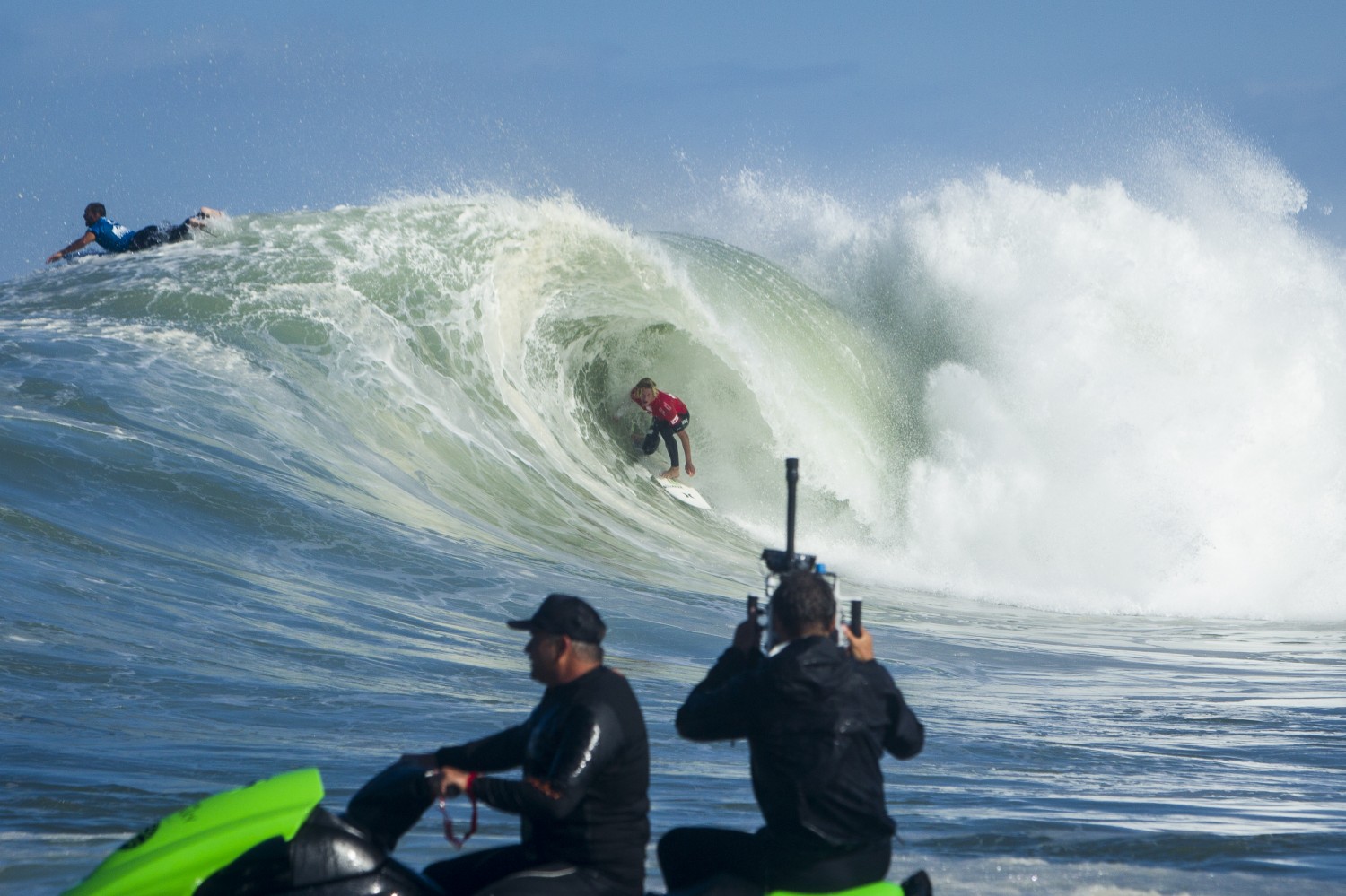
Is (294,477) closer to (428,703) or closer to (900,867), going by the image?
(428,703)

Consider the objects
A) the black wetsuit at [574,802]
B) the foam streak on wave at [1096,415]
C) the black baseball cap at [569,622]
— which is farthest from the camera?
the foam streak on wave at [1096,415]

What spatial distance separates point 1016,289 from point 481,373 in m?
10.2

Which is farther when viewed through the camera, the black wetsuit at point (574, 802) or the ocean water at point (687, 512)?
the ocean water at point (687, 512)

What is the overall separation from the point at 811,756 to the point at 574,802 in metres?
0.55

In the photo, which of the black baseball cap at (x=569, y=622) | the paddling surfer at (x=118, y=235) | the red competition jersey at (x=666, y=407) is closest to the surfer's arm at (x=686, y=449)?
the red competition jersey at (x=666, y=407)

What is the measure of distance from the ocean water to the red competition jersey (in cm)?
63

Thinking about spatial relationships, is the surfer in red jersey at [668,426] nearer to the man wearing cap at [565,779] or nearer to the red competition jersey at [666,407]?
the red competition jersey at [666,407]

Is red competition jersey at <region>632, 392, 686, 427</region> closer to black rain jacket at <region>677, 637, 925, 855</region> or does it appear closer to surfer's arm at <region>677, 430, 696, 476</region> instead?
surfer's arm at <region>677, 430, 696, 476</region>

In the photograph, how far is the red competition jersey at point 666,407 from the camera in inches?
692

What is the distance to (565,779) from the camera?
3168 mm

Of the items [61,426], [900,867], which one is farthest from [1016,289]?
[900,867]

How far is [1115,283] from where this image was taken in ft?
74.3

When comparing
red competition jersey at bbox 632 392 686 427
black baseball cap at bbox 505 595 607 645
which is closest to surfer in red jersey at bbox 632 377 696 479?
red competition jersey at bbox 632 392 686 427

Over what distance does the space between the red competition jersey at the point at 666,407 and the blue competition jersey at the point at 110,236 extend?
6903 mm
